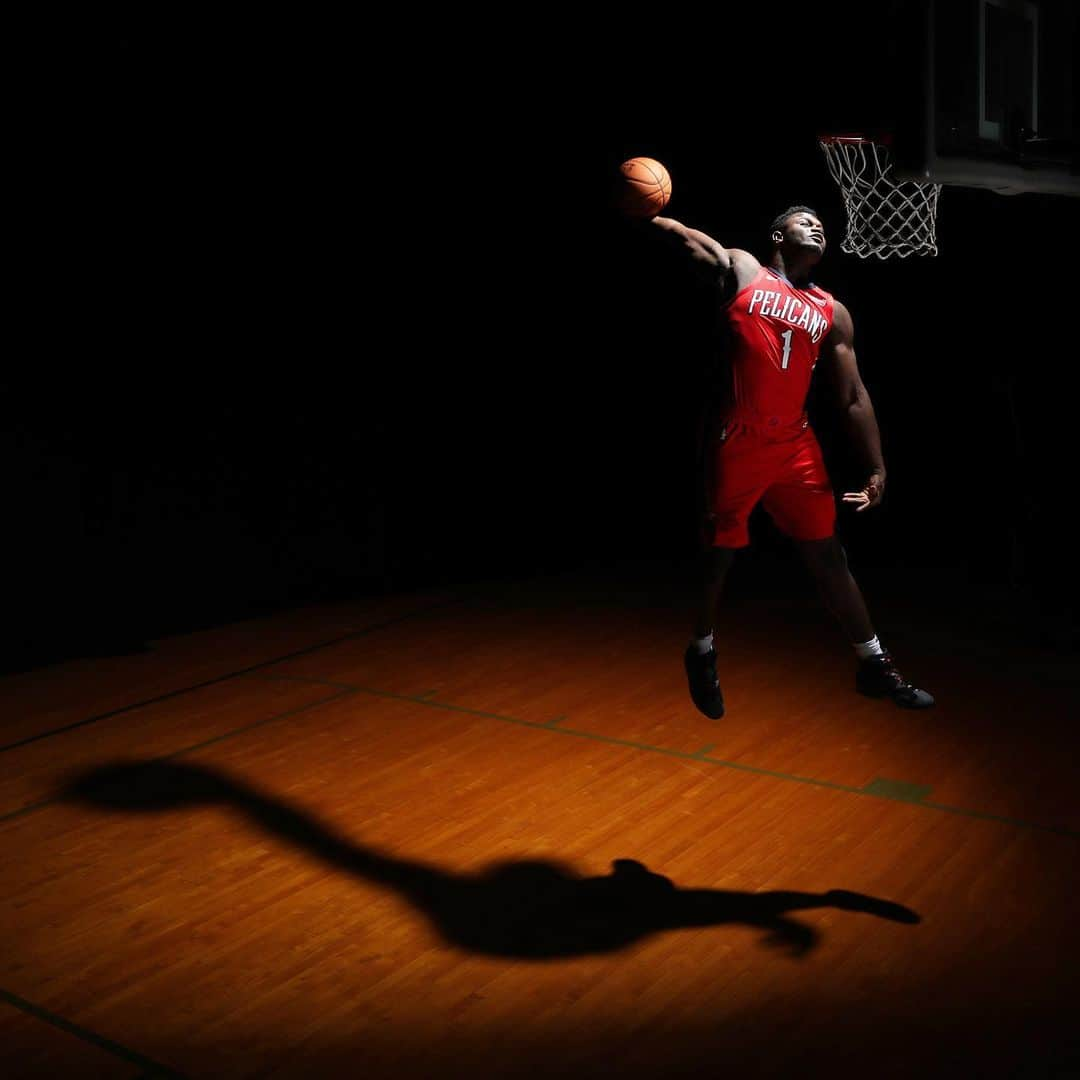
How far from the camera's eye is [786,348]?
3.65 m

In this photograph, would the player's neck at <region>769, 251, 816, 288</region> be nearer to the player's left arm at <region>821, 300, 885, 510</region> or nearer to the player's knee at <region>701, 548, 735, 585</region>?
the player's left arm at <region>821, 300, 885, 510</region>

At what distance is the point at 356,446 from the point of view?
7234 mm

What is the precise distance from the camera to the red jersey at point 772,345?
11.9 feet

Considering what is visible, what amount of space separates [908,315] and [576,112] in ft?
8.11

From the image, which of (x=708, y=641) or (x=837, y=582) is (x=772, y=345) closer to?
(x=837, y=582)

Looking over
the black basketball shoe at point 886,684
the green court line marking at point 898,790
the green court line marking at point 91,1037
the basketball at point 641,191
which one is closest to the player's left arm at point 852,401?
the black basketball shoe at point 886,684

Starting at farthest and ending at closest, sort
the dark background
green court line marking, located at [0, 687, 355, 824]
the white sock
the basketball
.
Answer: the dark background < green court line marking, located at [0, 687, 355, 824] < the white sock < the basketball

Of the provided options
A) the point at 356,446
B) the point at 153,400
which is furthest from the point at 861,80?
the point at 153,400

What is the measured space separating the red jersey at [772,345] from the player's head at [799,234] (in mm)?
91

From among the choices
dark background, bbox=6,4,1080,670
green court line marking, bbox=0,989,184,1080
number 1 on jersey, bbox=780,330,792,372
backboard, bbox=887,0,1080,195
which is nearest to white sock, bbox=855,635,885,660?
number 1 on jersey, bbox=780,330,792,372

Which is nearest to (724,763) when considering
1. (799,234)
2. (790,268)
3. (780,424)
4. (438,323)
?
(780,424)

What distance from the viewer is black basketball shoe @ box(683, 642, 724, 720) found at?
389 centimetres

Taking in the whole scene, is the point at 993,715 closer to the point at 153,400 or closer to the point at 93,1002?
the point at 93,1002

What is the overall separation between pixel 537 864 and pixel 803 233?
2079mm
